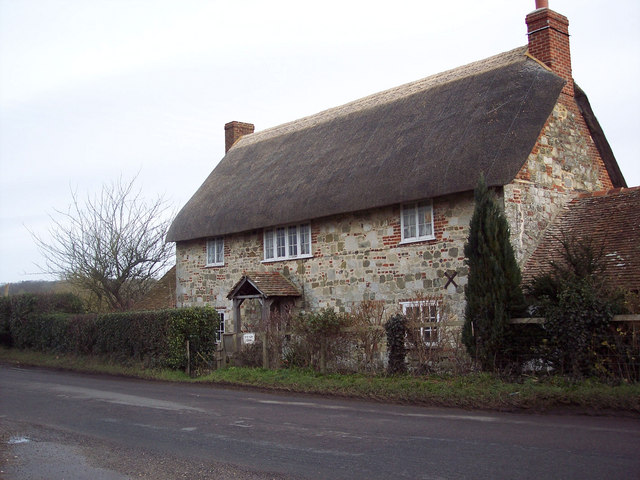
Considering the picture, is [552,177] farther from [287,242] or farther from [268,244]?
[268,244]

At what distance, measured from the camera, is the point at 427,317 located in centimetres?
1346

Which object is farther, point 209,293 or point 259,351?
point 209,293

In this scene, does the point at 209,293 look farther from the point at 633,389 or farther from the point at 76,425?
the point at 633,389

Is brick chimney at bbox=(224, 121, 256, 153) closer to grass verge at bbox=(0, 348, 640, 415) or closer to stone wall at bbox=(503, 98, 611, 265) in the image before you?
grass verge at bbox=(0, 348, 640, 415)

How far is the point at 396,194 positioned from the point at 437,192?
3.92ft

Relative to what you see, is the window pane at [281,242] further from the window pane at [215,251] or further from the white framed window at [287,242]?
the window pane at [215,251]

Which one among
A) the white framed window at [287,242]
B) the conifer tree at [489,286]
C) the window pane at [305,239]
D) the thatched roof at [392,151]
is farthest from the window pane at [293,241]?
the conifer tree at [489,286]

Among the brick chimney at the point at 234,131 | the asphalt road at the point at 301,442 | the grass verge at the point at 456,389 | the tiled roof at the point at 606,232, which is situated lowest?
the asphalt road at the point at 301,442

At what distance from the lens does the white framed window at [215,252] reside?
2184cm

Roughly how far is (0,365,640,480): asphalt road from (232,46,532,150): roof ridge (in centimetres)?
1095

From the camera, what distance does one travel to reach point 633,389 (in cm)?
942

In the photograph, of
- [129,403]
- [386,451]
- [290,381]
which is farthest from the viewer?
[290,381]

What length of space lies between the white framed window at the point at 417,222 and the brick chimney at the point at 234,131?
42.0 ft

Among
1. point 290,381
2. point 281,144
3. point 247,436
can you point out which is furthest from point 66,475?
point 281,144
